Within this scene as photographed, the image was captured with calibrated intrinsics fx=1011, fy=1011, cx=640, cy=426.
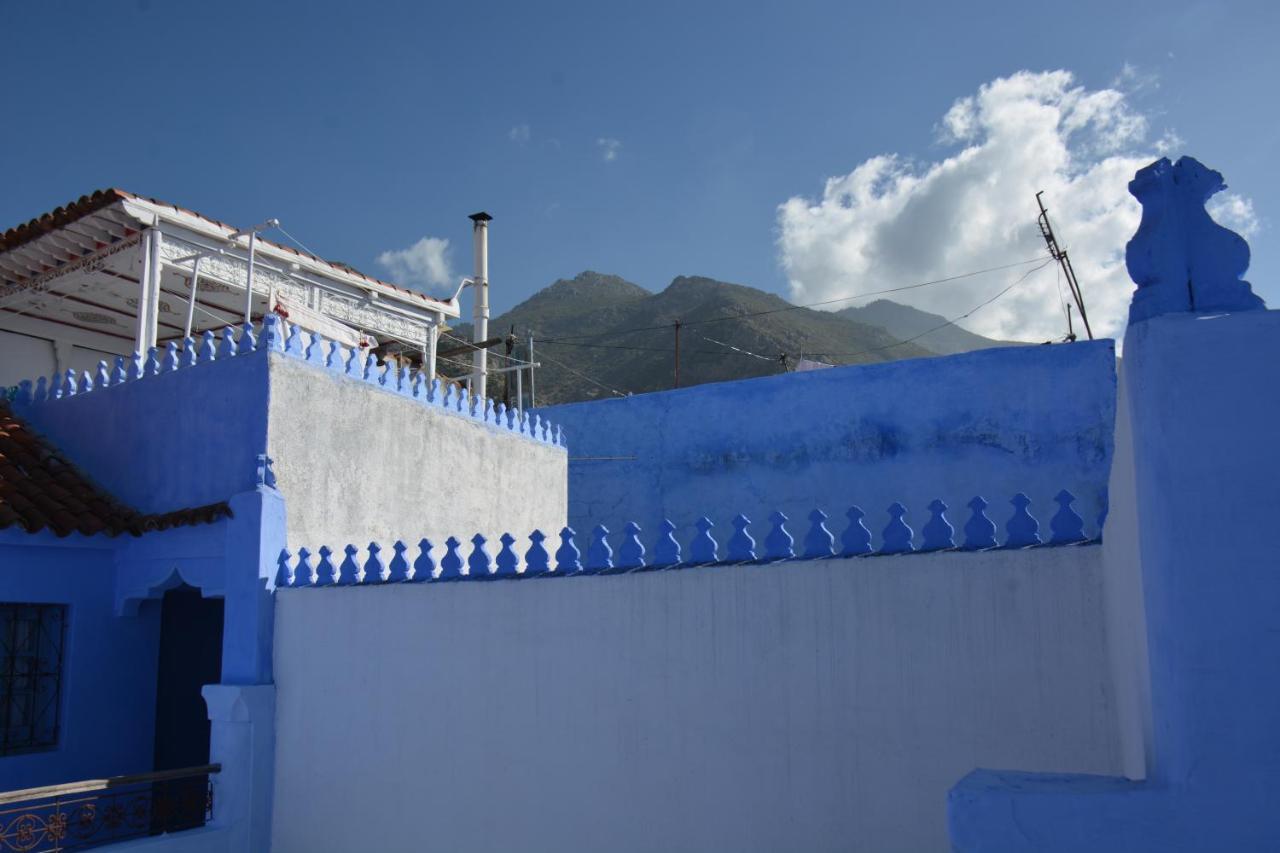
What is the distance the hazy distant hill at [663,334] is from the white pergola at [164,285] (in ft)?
92.6

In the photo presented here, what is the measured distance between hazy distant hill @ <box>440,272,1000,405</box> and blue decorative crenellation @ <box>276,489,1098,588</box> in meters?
32.8

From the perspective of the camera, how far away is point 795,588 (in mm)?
5398

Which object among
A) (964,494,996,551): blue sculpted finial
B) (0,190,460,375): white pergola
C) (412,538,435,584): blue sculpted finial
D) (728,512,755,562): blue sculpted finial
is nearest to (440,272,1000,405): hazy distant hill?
(0,190,460,375): white pergola

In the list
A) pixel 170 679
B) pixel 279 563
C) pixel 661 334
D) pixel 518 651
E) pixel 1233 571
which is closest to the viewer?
pixel 1233 571

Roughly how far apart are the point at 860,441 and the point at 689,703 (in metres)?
6.41

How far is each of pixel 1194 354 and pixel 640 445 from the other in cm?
1037

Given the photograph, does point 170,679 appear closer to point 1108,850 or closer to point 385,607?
point 385,607

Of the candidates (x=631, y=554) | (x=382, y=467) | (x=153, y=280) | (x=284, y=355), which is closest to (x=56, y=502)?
(x=153, y=280)

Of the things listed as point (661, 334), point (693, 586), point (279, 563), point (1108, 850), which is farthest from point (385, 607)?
point (661, 334)

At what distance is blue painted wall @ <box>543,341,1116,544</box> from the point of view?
10.5 meters

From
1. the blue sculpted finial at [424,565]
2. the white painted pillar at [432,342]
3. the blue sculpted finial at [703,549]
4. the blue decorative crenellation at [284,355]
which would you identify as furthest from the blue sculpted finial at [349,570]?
the white painted pillar at [432,342]

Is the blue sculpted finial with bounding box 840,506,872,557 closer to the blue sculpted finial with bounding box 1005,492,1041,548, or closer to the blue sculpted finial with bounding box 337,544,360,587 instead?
the blue sculpted finial with bounding box 1005,492,1041,548

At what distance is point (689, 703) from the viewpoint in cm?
562

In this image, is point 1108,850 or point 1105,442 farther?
point 1105,442
